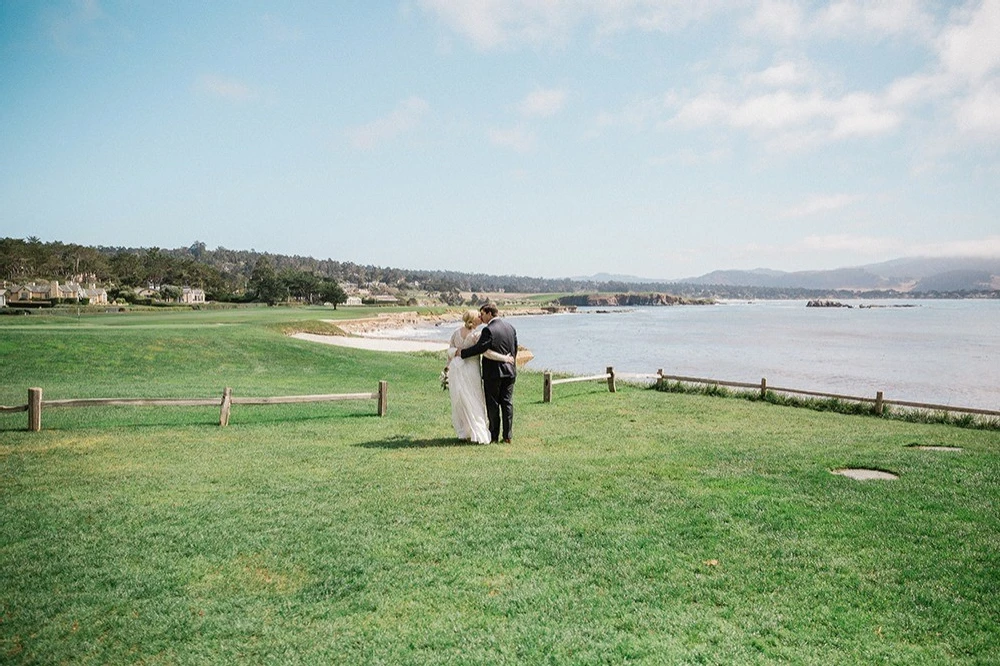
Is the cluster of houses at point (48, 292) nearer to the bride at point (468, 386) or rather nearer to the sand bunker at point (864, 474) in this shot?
the bride at point (468, 386)

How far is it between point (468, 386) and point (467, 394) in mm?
181

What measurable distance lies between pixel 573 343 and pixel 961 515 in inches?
2505

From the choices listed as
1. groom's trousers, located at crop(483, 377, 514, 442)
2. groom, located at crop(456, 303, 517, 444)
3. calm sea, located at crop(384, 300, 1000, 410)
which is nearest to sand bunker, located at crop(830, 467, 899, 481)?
groom, located at crop(456, 303, 517, 444)

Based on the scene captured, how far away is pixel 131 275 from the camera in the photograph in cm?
12612

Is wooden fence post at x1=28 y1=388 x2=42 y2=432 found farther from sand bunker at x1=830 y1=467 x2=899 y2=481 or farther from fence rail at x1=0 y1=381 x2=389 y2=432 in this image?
sand bunker at x1=830 y1=467 x2=899 y2=481

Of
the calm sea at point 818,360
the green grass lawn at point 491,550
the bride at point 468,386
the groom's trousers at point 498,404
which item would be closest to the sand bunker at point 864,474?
the green grass lawn at point 491,550

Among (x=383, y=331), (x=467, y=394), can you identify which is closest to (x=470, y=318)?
(x=467, y=394)

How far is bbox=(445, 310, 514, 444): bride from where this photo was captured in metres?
11.6

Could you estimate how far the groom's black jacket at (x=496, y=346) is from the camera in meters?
11.4

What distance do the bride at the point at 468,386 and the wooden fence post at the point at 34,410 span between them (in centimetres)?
878

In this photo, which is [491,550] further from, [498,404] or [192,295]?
[192,295]

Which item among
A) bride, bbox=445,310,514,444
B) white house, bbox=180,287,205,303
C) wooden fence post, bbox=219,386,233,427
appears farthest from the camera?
white house, bbox=180,287,205,303

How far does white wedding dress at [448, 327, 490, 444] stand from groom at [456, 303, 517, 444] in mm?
152

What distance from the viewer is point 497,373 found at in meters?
11.7
